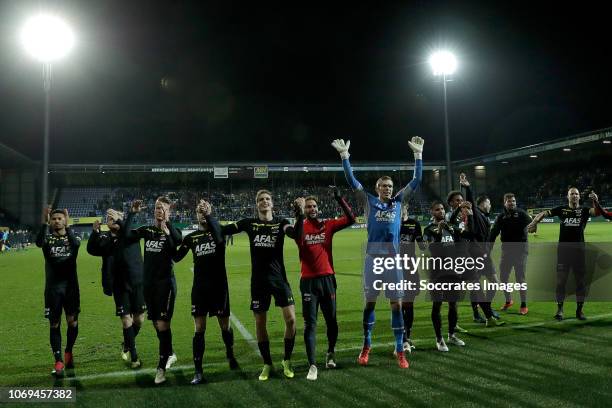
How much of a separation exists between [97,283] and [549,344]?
1366 centimetres

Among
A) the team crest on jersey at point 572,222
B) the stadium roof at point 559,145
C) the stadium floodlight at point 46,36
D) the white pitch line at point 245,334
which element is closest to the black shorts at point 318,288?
the white pitch line at point 245,334

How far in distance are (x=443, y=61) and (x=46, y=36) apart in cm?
2012

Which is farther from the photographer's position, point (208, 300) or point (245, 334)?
point (245, 334)

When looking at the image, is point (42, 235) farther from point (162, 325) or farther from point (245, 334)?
point (245, 334)

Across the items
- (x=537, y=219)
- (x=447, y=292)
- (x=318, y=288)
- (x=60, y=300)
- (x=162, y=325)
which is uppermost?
(x=537, y=219)

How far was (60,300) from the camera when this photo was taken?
659 centimetres

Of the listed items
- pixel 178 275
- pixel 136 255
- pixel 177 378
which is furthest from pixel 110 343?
pixel 178 275

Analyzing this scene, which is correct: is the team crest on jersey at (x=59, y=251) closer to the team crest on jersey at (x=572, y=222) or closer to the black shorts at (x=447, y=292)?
the black shorts at (x=447, y=292)

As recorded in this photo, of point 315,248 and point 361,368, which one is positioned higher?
point 315,248

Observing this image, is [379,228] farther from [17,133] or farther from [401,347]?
[17,133]

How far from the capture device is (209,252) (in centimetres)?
616

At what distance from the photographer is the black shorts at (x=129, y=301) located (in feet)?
22.5

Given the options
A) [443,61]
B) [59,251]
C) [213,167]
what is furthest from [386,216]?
[213,167]

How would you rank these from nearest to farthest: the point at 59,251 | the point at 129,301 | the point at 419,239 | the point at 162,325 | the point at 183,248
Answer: the point at 162,325 → the point at 183,248 → the point at 59,251 → the point at 129,301 → the point at 419,239
